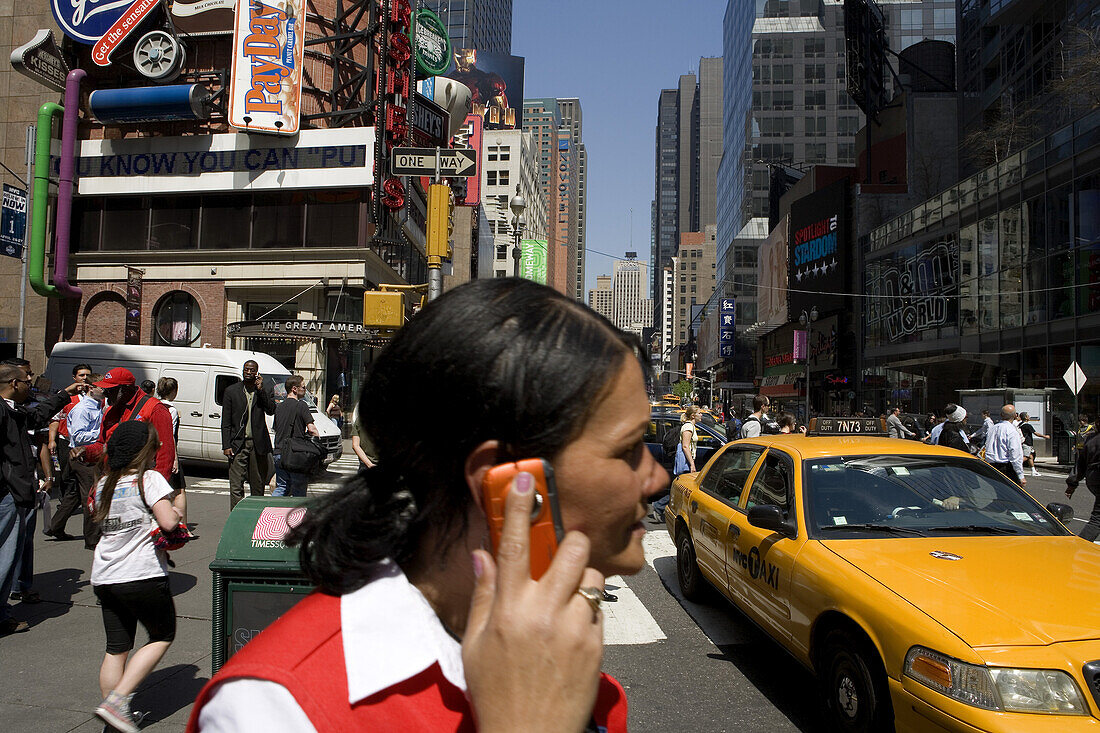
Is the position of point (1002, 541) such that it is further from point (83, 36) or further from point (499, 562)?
point (83, 36)

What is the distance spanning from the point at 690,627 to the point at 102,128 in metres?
30.4

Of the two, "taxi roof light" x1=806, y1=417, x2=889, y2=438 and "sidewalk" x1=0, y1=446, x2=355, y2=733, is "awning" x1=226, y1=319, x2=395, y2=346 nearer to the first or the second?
"taxi roof light" x1=806, y1=417, x2=889, y2=438

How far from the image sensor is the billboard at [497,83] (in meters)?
121

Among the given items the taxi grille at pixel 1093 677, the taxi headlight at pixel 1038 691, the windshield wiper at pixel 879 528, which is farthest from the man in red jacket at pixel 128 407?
the taxi grille at pixel 1093 677

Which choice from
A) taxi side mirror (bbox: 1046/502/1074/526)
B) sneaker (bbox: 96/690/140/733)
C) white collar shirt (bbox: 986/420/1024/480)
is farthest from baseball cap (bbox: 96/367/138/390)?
white collar shirt (bbox: 986/420/1024/480)

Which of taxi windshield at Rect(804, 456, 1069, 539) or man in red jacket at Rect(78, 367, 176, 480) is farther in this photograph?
man in red jacket at Rect(78, 367, 176, 480)

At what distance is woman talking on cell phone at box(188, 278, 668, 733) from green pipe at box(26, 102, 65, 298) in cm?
3135

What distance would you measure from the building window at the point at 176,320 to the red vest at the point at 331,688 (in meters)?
29.1

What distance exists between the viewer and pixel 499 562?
988 mm

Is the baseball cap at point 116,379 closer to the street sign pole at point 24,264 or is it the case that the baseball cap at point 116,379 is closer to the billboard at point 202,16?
the street sign pole at point 24,264

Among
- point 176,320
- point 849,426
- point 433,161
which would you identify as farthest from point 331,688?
point 176,320

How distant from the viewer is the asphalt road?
442cm

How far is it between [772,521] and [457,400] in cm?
419

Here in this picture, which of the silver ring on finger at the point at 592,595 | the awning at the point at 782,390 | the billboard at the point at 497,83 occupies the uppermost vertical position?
the billboard at the point at 497,83
